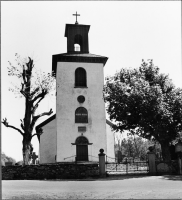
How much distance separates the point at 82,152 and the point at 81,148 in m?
0.41

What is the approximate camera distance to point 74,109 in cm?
2895

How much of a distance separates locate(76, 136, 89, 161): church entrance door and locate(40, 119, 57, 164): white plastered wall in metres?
2.50

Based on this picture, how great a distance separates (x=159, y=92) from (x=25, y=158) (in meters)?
11.0

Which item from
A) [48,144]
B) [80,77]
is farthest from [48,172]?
[80,77]

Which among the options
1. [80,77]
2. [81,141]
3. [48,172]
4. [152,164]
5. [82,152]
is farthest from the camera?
[80,77]

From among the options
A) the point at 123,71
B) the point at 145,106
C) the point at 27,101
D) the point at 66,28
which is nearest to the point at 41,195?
the point at 27,101

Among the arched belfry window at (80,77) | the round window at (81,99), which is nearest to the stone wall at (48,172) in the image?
the round window at (81,99)

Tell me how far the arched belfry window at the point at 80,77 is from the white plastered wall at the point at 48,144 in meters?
4.75

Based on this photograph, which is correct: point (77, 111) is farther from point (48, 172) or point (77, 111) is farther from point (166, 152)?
point (48, 172)

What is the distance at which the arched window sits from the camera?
28797mm

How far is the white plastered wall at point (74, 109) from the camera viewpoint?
91.9 feet

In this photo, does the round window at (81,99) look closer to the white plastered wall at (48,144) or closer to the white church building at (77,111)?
the white church building at (77,111)

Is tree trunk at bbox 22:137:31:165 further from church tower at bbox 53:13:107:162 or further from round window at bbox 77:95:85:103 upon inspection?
round window at bbox 77:95:85:103

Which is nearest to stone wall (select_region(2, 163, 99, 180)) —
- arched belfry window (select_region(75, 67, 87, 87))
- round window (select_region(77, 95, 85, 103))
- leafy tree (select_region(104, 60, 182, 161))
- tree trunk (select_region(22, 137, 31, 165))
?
tree trunk (select_region(22, 137, 31, 165))
